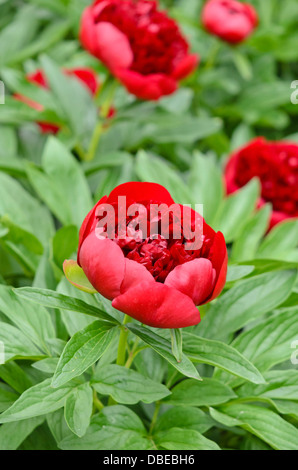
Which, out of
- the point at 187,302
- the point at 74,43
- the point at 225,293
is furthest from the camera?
the point at 74,43

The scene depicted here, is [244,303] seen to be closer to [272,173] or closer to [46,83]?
[272,173]

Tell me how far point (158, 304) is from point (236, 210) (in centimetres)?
48

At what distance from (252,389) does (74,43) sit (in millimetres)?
968

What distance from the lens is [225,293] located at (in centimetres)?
77

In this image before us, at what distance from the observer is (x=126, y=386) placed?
65cm

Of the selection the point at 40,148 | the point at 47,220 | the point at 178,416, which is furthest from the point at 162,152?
the point at 178,416

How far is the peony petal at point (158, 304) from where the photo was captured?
1.75 feet

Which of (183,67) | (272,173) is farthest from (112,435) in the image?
(183,67)

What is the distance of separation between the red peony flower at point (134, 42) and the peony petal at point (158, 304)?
556 millimetres

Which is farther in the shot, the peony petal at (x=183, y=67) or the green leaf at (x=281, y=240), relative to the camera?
the peony petal at (x=183, y=67)

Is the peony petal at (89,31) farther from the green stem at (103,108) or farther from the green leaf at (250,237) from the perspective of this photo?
the green leaf at (250,237)

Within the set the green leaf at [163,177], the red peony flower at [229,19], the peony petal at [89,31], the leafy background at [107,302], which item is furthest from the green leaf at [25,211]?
the red peony flower at [229,19]

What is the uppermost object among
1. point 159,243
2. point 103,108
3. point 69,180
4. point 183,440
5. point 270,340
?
point 103,108
